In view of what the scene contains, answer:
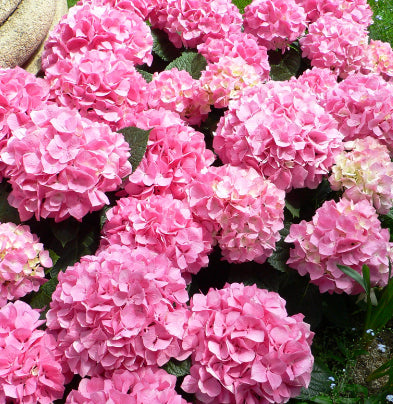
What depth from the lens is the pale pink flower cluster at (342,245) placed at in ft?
5.50

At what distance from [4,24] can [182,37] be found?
3.17ft

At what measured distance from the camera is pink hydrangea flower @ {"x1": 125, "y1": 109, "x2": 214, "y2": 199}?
1795 mm

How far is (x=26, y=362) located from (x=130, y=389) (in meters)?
0.30

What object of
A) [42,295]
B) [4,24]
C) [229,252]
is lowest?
[42,295]

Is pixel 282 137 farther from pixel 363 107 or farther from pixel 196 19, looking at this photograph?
pixel 196 19

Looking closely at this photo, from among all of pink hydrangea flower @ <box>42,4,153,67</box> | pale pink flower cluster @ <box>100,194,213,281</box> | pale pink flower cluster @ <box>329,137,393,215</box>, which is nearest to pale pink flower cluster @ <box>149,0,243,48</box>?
pink hydrangea flower @ <box>42,4,153,67</box>

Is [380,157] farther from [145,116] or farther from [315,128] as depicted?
[145,116]

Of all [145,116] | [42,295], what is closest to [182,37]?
[145,116]

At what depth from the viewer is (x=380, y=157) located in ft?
6.21

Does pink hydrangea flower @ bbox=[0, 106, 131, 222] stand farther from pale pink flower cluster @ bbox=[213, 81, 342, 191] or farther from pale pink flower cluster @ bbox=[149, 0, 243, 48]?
pale pink flower cluster @ bbox=[149, 0, 243, 48]

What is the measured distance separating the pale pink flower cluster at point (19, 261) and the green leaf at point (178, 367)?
1.95ft

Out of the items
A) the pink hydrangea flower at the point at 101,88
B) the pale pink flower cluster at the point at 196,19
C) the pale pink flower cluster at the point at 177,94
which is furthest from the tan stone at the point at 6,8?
the pale pink flower cluster at the point at 177,94

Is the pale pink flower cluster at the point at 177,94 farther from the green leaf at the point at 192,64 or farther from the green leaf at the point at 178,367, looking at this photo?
the green leaf at the point at 178,367

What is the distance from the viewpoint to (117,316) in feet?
4.49
